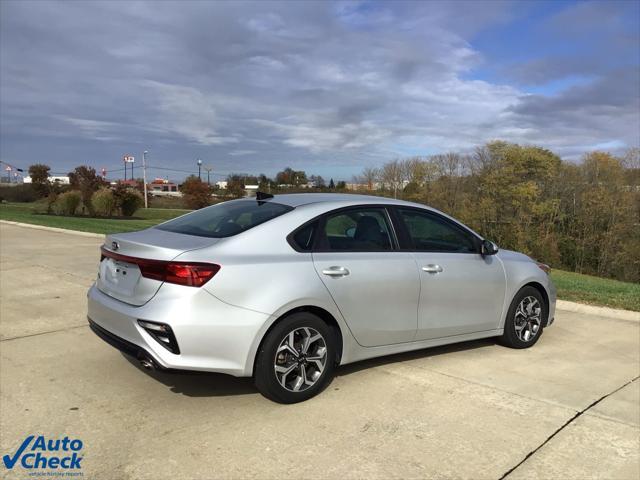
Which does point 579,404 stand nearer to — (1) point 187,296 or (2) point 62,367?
(1) point 187,296

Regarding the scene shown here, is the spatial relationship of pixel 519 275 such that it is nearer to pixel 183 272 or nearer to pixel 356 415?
pixel 356 415

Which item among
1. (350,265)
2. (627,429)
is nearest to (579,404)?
(627,429)

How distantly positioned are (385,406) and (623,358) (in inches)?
116

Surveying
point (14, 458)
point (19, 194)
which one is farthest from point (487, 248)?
point (19, 194)

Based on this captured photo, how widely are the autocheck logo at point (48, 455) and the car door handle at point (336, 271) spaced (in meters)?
2.01

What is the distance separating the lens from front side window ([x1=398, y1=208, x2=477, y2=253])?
490cm

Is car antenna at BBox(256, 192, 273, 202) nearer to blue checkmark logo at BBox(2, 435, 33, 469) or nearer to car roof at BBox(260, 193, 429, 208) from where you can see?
car roof at BBox(260, 193, 429, 208)

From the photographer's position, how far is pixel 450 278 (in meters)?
4.88

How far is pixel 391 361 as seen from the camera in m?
5.06

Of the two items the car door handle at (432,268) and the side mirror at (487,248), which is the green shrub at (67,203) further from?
the car door handle at (432,268)

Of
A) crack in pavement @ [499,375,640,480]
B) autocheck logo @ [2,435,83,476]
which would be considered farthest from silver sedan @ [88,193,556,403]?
crack in pavement @ [499,375,640,480]

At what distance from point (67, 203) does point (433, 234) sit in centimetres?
3409

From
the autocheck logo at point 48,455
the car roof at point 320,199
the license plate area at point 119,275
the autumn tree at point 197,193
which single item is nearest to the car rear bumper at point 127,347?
Result: the license plate area at point 119,275

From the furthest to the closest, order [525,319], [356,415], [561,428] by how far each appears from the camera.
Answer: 1. [525,319]
2. [356,415]
3. [561,428]
